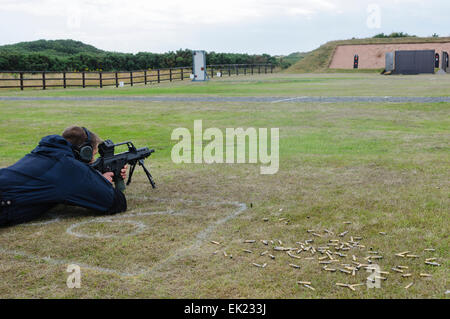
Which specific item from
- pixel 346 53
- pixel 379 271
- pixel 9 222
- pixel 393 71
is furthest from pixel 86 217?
pixel 346 53

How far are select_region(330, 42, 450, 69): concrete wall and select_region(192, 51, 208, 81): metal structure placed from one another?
1442 inches

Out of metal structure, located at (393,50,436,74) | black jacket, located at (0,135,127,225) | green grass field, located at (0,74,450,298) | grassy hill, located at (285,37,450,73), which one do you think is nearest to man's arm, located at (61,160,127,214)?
black jacket, located at (0,135,127,225)

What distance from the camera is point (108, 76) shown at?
5175 cm

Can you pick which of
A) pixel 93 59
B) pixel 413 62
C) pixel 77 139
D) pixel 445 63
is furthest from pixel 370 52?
pixel 77 139

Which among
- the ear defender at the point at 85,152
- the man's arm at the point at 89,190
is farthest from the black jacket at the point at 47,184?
the ear defender at the point at 85,152

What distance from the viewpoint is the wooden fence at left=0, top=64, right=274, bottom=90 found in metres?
41.1

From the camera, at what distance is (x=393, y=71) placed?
64.7m

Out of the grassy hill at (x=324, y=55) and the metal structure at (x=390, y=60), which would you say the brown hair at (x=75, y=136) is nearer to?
the metal structure at (x=390, y=60)

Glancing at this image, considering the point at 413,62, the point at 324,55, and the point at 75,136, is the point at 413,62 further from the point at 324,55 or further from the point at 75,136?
the point at 75,136

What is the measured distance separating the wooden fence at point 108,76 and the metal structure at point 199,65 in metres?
1.73
